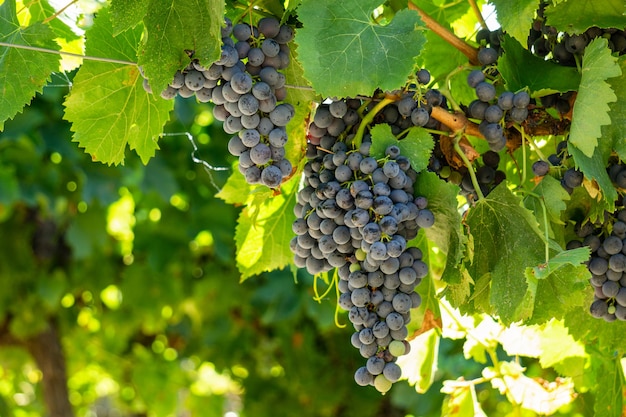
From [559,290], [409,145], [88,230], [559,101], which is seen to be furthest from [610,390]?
[88,230]

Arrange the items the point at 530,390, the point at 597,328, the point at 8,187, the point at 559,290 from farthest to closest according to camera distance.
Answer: the point at 8,187 → the point at 530,390 → the point at 597,328 → the point at 559,290

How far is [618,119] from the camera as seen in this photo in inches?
38.5

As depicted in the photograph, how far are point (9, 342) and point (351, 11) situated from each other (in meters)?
4.45

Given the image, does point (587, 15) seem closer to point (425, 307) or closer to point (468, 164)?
point (468, 164)

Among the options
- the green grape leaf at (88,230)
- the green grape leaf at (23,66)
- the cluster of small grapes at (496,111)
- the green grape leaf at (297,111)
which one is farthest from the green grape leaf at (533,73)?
the green grape leaf at (88,230)

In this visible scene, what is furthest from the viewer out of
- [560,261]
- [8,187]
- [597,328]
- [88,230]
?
[88,230]

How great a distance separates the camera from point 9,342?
15.8 feet

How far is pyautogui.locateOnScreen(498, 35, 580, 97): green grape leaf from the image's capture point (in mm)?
1018

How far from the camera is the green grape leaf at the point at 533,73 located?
40.1 inches

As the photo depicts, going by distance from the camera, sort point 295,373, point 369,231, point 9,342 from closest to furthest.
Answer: point 369,231 < point 295,373 < point 9,342

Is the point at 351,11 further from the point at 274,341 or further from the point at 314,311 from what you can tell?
the point at 274,341

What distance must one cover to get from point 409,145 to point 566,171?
0.73 feet

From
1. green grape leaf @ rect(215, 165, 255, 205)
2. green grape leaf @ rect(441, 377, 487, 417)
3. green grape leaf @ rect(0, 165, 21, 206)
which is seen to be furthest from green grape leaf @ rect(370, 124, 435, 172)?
green grape leaf @ rect(0, 165, 21, 206)

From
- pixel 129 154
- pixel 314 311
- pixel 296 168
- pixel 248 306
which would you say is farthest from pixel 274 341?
pixel 296 168
